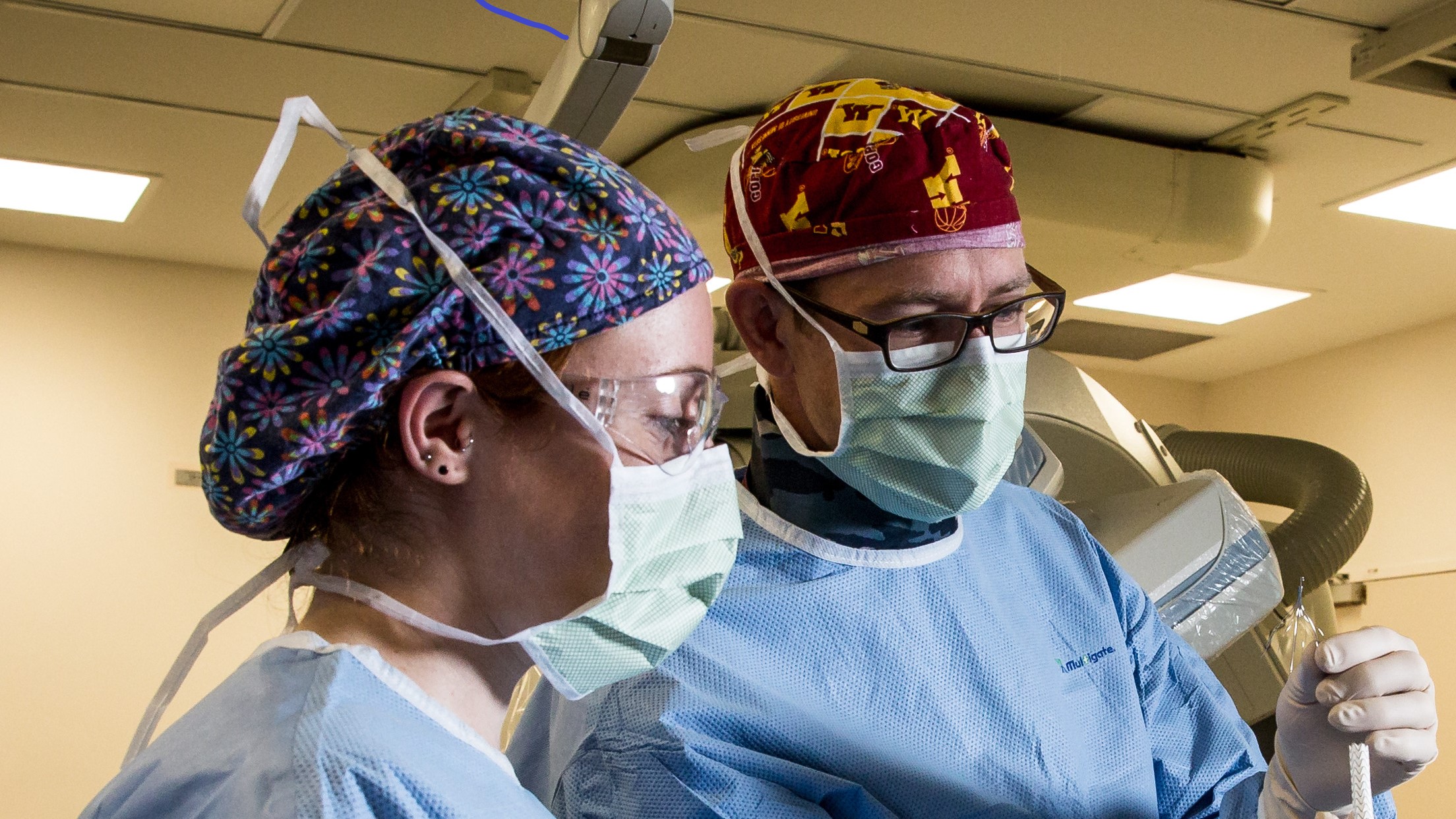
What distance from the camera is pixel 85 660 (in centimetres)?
497

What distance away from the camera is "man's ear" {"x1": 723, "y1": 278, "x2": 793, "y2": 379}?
4.66 feet

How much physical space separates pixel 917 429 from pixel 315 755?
2.65 feet

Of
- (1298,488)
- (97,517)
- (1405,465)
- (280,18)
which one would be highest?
(280,18)

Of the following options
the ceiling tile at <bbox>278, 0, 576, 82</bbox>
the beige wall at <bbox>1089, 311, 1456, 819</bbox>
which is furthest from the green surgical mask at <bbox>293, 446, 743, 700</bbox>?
the beige wall at <bbox>1089, 311, 1456, 819</bbox>

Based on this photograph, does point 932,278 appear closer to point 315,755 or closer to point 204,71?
point 315,755

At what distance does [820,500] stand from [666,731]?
31 cm

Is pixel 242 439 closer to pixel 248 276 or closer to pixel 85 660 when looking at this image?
pixel 85 660

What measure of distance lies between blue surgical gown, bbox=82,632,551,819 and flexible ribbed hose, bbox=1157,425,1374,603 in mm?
1947

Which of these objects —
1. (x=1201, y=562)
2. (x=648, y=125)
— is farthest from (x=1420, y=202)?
(x=1201, y=562)

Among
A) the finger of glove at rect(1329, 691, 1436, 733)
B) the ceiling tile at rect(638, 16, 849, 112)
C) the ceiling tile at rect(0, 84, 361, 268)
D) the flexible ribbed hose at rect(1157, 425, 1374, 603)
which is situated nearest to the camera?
the finger of glove at rect(1329, 691, 1436, 733)

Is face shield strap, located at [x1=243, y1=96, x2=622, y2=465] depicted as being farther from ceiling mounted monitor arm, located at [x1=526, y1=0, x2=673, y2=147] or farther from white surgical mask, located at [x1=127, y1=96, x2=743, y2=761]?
ceiling mounted monitor arm, located at [x1=526, y1=0, x2=673, y2=147]

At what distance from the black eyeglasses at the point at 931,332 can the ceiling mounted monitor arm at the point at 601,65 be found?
0.33 metres

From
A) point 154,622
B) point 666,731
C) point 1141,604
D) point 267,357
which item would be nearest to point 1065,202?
point 1141,604

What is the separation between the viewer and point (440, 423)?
90 cm
